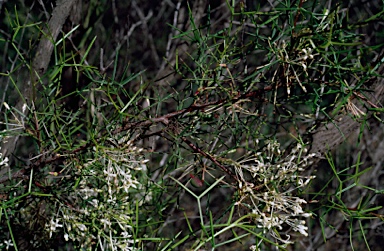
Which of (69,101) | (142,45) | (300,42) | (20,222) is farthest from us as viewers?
(142,45)

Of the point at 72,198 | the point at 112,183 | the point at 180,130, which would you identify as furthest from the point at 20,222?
the point at 180,130

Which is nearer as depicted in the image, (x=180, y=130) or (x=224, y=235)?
(x=180, y=130)

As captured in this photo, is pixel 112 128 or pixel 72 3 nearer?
pixel 112 128

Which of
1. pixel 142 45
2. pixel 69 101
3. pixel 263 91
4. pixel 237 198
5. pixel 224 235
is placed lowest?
pixel 142 45

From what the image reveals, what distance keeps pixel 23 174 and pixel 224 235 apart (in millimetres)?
500

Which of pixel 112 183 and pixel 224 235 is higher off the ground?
pixel 112 183

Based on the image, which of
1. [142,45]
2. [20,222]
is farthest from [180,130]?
[142,45]

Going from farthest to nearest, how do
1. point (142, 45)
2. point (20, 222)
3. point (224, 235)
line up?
1. point (142, 45)
2. point (224, 235)
3. point (20, 222)

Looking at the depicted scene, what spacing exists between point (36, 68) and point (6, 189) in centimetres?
31

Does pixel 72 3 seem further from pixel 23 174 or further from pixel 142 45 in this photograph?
pixel 142 45

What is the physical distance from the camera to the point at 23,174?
0.86 m

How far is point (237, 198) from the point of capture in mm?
807

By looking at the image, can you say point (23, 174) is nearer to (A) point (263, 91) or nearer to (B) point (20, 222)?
(B) point (20, 222)

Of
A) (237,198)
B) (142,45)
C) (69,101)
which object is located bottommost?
(142,45)
